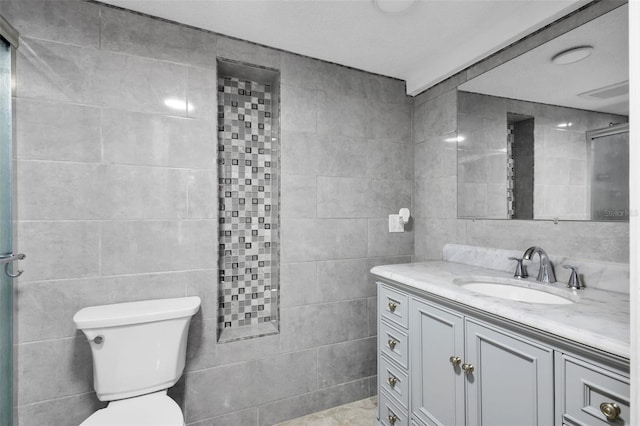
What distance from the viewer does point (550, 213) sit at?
5.29 feet

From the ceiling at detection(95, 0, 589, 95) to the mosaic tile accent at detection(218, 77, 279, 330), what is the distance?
→ 1.40 ft

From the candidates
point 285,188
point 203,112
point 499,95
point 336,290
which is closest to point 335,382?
point 336,290

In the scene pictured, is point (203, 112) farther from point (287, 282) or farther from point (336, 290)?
point (336, 290)

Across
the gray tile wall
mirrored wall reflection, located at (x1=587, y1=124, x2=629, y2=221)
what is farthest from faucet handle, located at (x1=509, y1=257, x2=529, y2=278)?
the gray tile wall

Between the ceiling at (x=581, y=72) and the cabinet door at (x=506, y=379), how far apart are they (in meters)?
1.11

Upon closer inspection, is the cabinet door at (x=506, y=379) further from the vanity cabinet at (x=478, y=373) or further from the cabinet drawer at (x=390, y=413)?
the cabinet drawer at (x=390, y=413)

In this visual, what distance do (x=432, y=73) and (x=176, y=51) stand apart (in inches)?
66.7

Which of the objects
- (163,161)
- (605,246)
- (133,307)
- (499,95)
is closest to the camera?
(605,246)

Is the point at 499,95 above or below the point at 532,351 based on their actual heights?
above

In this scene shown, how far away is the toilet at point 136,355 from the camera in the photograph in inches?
55.0

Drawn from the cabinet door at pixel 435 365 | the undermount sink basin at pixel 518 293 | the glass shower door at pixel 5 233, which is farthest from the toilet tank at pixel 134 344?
the undermount sink basin at pixel 518 293

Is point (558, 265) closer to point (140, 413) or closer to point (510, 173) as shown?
point (510, 173)

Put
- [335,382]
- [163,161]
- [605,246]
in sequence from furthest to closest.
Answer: [335,382] < [163,161] < [605,246]

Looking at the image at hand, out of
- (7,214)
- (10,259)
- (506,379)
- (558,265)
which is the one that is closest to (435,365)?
(506,379)
